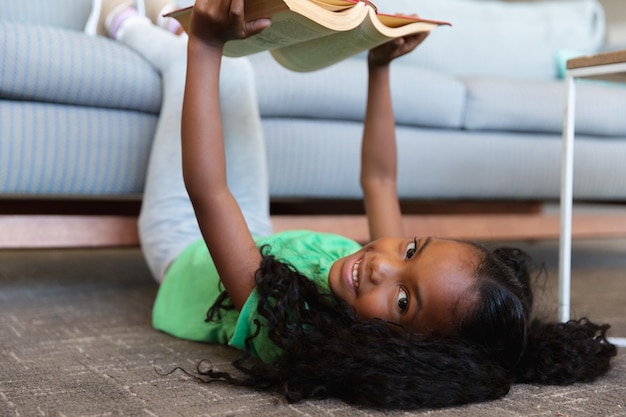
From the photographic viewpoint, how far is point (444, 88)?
1.68 meters

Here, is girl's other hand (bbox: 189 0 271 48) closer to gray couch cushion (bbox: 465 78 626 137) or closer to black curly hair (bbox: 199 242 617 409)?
black curly hair (bbox: 199 242 617 409)

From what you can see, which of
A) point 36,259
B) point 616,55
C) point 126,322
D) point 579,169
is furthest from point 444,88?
point 36,259

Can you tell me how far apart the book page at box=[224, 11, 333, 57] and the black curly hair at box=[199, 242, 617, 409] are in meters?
0.28

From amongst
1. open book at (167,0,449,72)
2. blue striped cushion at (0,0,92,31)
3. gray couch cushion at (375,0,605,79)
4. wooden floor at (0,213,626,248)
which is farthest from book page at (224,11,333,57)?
gray couch cushion at (375,0,605,79)

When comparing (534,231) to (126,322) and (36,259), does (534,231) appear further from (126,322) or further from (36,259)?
(36,259)

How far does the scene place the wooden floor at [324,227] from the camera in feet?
4.28

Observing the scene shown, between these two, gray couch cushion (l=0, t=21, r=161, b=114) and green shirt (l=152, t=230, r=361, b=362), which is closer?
green shirt (l=152, t=230, r=361, b=362)

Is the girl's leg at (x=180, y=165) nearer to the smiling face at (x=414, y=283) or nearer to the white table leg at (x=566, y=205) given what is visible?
the smiling face at (x=414, y=283)

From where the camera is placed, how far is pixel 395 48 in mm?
1115

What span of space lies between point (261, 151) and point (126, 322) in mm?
389

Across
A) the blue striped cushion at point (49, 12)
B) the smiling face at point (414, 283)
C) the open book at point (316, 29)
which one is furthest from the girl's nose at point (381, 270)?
the blue striped cushion at point (49, 12)

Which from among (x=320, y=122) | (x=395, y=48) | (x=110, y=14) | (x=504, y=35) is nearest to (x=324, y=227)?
(x=320, y=122)

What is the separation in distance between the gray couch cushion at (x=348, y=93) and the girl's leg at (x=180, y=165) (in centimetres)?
14

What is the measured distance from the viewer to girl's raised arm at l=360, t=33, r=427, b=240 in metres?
1.21
